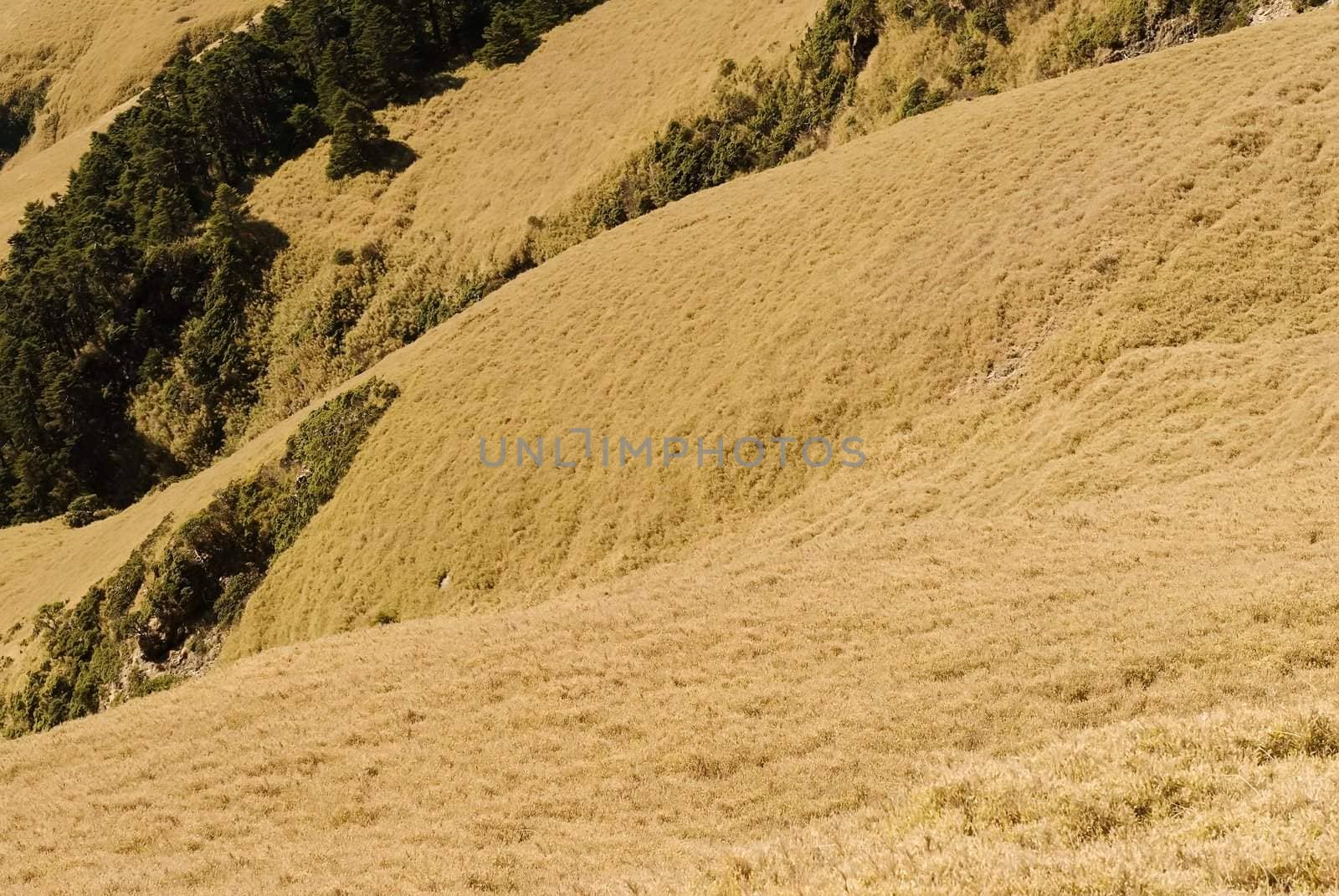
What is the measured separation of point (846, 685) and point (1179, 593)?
18.5 ft

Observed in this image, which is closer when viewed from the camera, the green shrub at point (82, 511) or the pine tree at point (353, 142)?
the green shrub at point (82, 511)

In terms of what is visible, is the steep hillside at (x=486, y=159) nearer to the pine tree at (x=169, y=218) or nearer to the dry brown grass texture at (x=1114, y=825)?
the pine tree at (x=169, y=218)

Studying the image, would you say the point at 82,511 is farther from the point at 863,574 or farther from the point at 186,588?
the point at 863,574

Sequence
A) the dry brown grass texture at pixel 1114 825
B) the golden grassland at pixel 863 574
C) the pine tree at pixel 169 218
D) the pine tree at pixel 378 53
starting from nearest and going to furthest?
the dry brown grass texture at pixel 1114 825 → the golden grassland at pixel 863 574 → the pine tree at pixel 169 218 → the pine tree at pixel 378 53

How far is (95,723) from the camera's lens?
19.7m

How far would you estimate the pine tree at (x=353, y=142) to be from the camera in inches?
2778

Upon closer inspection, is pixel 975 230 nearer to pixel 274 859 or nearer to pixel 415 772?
pixel 415 772

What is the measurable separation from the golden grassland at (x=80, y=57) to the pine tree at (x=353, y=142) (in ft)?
139

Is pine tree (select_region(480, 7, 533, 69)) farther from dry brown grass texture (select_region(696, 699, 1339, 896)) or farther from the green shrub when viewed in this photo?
dry brown grass texture (select_region(696, 699, 1339, 896))

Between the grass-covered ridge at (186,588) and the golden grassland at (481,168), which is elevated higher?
the golden grassland at (481,168)

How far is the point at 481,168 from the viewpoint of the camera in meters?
67.1

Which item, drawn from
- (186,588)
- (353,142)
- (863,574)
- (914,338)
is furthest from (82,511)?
(863,574)

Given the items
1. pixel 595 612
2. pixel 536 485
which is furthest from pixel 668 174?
pixel 595 612

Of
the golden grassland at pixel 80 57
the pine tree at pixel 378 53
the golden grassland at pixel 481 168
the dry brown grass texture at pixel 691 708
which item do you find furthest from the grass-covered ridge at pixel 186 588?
the golden grassland at pixel 80 57
